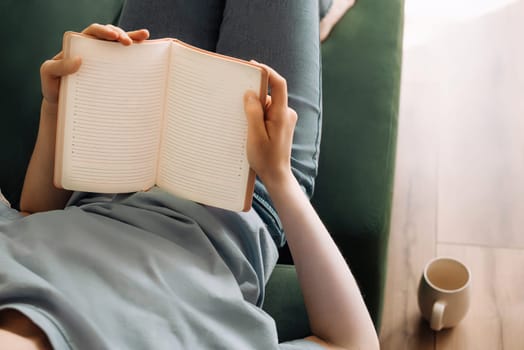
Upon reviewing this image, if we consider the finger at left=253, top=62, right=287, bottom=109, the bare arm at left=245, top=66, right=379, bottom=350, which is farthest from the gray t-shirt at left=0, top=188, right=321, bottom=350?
the finger at left=253, top=62, right=287, bottom=109

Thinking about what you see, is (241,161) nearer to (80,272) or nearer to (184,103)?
(184,103)

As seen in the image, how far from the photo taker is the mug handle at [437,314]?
3.86 ft

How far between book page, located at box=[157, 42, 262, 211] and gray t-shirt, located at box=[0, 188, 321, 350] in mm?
50

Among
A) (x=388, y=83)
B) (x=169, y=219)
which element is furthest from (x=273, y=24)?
(x=169, y=219)

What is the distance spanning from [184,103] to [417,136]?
2.97 feet

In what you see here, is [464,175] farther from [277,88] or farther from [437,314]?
[277,88]

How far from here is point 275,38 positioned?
1006mm

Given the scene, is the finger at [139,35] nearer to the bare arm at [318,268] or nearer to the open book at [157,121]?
the open book at [157,121]

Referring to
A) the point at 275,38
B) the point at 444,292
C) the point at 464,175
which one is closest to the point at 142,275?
the point at 275,38

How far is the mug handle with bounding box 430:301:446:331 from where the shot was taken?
46.3 inches

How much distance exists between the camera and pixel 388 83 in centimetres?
113

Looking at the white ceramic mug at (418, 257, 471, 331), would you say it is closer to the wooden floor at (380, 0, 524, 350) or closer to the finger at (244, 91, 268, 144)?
the wooden floor at (380, 0, 524, 350)

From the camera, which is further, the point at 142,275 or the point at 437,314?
the point at 437,314

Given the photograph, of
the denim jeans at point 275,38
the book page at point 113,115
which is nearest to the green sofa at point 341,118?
the denim jeans at point 275,38
